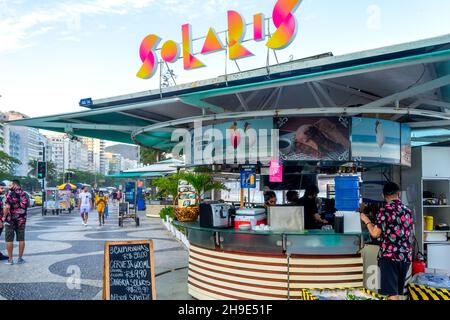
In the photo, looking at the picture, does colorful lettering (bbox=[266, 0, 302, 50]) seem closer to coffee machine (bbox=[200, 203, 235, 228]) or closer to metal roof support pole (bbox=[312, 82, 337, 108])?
metal roof support pole (bbox=[312, 82, 337, 108])

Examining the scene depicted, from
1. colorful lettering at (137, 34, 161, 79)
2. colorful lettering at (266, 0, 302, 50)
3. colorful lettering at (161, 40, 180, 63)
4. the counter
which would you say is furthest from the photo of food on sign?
colorful lettering at (137, 34, 161, 79)

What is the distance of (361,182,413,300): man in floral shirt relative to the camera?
4.65 m

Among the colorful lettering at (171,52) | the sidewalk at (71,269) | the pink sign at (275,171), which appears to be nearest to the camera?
the pink sign at (275,171)

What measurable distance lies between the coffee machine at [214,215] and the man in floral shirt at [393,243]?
211 centimetres

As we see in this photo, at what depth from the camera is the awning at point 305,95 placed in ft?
15.4

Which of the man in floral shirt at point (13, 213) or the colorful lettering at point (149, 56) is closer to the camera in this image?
the colorful lettering at point (149, 56)

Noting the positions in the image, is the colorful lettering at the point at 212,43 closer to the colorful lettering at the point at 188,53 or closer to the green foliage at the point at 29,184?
the colorful lettering at the point at 188,53

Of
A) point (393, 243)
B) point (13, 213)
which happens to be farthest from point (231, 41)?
point (13, 213)

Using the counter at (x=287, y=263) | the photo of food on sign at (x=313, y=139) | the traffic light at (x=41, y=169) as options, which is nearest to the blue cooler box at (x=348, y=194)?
the counter at (x=287, y=263)

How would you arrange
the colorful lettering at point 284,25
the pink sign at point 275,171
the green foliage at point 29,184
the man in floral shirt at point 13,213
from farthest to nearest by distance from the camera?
the green foliage at point 29,184
the man in floral shirt at point 13,213
the pink sign at point 275,171
the colorful lettering at point 284,25

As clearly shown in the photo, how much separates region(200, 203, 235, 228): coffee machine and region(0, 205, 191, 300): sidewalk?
1317mm

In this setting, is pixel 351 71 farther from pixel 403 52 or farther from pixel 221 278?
pixel 221 278

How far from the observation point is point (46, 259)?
967 cm
